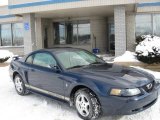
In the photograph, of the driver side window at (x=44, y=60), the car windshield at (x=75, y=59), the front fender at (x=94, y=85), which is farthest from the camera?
the driver side window at (x=44, y=60)

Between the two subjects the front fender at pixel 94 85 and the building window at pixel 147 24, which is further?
the building window at pixel 147 24

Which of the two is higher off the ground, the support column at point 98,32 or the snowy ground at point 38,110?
the support column at point 98,32

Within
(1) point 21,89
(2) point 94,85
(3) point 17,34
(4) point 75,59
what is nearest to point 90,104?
(2) point 94,85

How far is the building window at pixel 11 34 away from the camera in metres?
20.9

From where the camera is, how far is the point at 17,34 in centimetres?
2106

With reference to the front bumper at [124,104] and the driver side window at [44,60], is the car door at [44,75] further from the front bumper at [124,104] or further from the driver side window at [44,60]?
the front bumper at [124,104]

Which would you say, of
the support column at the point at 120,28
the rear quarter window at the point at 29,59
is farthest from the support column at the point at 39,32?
the rear quarter window at the point at 29,59

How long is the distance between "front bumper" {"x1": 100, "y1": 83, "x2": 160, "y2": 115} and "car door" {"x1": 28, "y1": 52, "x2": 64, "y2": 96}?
1.23m

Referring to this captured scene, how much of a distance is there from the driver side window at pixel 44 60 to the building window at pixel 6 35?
15.0 metres

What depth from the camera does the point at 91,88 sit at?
5.18 meters

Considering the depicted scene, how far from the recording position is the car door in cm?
595

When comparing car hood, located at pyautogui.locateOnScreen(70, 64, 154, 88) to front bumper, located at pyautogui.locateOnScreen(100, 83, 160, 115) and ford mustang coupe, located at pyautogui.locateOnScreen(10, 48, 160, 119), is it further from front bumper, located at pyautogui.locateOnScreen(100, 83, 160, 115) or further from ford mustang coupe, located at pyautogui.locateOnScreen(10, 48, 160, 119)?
front bumper, located at pyautogui.locateOnScreen(100, 83, 160, 115)

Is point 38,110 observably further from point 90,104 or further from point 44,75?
point 90,104

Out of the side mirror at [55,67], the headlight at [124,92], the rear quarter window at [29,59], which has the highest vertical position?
the rear quarter window at [29,59]
